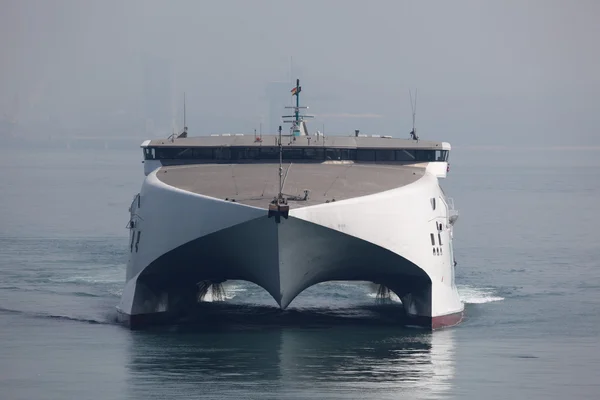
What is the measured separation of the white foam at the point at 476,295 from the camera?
51.9m

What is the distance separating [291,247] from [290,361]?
327 cm

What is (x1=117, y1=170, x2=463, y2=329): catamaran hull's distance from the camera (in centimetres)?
3875

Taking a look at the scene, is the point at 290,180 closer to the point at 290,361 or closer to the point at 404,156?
the point at 290,361

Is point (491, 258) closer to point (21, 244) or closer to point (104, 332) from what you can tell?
point (21, 244)

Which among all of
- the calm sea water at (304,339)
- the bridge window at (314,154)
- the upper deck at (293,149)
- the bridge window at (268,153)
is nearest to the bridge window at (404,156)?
the upper deck at (293,149)

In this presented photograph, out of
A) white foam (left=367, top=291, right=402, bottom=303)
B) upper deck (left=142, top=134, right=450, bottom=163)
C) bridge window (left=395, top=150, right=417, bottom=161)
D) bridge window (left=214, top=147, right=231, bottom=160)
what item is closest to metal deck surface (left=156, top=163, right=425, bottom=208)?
upper deck (left=142, top=134, right=450, bottom=163)

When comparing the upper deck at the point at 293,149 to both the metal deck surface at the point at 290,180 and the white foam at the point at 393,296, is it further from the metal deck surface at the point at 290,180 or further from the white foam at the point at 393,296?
the white foam at the point at 393,296

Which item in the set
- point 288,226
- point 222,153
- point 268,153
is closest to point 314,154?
point 268,153

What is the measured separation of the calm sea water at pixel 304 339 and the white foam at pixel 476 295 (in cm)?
5

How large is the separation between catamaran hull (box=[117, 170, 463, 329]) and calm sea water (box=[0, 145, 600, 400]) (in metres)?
1.34

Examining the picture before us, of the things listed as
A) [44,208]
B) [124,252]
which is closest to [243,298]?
[124,252]

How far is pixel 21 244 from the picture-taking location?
72250 mm

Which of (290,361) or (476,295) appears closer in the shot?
(290,361)

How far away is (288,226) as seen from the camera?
38188 mm
